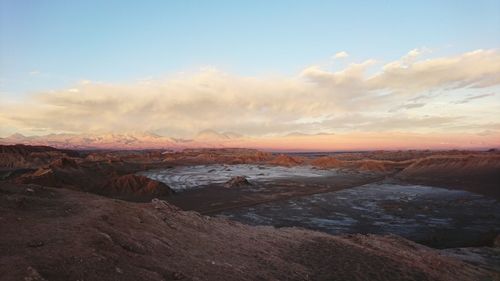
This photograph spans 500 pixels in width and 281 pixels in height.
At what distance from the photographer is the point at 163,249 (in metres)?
7.70

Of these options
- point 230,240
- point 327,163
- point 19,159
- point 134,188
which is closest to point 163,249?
point 230,240

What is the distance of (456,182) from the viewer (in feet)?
137

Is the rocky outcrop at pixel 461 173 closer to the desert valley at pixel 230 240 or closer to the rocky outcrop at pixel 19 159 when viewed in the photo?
the desert valley at pixel 230 240

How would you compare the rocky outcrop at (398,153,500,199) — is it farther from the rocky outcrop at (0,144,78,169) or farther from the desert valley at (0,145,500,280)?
the rocky outcrop at (0,144,78,169)

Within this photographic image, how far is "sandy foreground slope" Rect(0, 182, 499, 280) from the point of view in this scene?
19.3 feet

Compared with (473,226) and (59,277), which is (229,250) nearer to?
(59,277)

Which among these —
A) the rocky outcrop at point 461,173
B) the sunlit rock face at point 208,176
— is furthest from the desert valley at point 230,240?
the sunlit rock face at point 208,176

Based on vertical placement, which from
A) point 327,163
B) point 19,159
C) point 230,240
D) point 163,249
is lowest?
point 19,159

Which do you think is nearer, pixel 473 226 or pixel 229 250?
pixel 229 250

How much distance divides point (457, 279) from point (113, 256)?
28.8ft

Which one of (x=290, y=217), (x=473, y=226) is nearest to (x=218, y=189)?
(x=290, y=217)

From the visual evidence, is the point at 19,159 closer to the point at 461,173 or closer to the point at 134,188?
the point at 134,188

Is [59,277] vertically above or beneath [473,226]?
above

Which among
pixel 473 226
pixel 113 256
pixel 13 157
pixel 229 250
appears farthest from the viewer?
pixel 13 157
